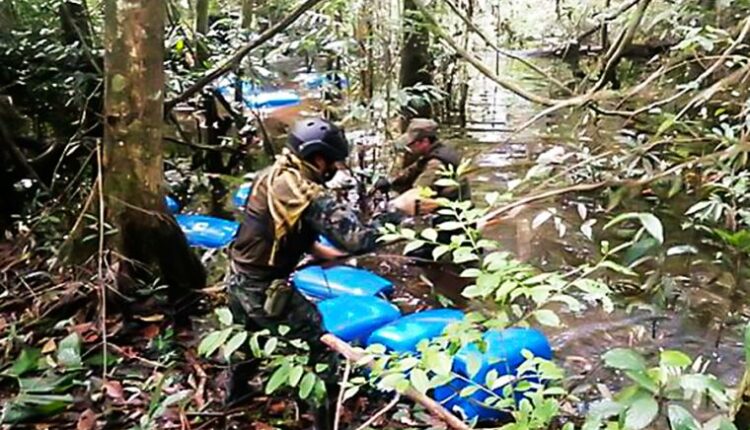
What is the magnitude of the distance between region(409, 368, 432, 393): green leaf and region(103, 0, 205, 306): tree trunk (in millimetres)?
2802

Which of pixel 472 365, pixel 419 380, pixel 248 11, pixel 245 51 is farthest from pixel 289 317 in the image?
pixel 248 11

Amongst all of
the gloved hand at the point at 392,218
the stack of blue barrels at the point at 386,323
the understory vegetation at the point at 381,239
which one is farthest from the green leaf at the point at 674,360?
the gloved hand at the point at 392,218

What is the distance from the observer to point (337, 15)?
24.6ft

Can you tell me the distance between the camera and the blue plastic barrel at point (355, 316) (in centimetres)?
421

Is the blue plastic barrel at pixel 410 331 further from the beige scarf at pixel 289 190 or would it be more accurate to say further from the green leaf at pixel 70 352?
the green leaf at pixel 70 352

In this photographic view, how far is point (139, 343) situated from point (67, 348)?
1.66ft

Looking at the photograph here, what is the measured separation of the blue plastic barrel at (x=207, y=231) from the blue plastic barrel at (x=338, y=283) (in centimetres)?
84

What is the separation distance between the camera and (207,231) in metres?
5.91

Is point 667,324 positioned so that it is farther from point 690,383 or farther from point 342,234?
point 690,383

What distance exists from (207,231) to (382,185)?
1438 millimetres

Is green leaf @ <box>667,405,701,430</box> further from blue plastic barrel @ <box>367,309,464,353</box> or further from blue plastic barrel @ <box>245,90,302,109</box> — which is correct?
blue plastic barrel @ <box>245,90,302,109</box>

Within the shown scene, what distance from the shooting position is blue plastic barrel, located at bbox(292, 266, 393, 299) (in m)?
4.92

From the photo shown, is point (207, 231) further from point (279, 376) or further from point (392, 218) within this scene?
point (279, 376)

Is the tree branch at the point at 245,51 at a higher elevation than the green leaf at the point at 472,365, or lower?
higher
